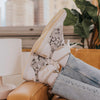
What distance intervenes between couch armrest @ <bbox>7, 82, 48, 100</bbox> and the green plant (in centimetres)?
83

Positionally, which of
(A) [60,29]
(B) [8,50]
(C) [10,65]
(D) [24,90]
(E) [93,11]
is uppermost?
(E) [93,11]

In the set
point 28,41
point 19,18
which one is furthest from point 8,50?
point 19,18

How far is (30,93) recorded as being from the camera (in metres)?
1.04

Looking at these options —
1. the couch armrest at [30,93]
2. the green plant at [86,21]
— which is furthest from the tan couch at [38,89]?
the green plant at [86,21]

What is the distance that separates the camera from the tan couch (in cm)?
103

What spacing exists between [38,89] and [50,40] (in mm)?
408

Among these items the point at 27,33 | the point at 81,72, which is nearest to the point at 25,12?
the point at 27,33

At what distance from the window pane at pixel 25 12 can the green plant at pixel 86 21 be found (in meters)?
0.66

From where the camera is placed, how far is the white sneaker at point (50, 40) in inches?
52.9

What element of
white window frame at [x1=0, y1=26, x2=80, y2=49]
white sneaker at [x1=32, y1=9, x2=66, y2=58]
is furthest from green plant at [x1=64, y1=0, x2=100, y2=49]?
white sneaker at [x1=32, y1=9, x2=66, y2=58]

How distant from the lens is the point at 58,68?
1.42m

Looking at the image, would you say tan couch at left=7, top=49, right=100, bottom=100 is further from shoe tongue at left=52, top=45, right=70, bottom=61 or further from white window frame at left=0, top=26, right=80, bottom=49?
white window frame at left=0, top=26, right=80, bottom=49

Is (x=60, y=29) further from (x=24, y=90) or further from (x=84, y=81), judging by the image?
(x=24, y=90)

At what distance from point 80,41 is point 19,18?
960 mm
